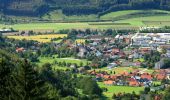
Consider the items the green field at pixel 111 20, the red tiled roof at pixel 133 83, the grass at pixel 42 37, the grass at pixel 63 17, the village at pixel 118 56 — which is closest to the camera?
the red tiled roof at pixel 133 83

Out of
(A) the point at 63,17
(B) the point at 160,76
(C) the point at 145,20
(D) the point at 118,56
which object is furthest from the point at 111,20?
(B) the point at 160,76

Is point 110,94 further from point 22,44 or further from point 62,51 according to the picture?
point 22,44

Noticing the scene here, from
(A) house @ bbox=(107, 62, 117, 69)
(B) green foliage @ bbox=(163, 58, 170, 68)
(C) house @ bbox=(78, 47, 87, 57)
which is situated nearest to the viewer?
(A) house @ bbox=(107, 62, 117, 69)

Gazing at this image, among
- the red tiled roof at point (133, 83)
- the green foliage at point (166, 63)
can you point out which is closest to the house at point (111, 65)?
the green foliage at point (166, 63)

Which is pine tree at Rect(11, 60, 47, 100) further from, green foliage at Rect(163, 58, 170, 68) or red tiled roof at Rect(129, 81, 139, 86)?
green foliage at Rect(163, 58, 170, 68)

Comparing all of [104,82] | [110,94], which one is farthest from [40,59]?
[110,94]

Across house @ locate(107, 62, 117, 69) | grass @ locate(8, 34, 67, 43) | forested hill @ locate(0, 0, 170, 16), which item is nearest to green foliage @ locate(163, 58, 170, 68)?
house @ locate(107, 62, 117, 69)

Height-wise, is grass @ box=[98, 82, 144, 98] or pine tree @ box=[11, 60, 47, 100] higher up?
pine tree @ box=[11, 60, 47, 100]

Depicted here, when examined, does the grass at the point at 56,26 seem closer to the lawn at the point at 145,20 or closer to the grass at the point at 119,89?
the lawn at the point at 145,20
